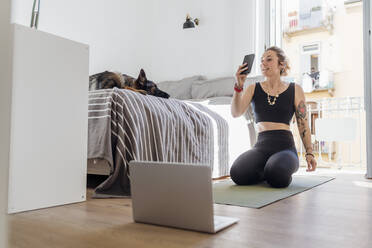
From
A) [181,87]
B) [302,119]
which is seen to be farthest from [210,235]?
[181,87]

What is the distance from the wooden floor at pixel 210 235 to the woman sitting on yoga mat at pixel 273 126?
1.65 ft

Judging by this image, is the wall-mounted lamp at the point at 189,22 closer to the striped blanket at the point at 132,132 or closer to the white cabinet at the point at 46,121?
the striped blanket at the point at 132,132

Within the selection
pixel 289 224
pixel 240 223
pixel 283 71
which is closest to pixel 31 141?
pixel 240 223

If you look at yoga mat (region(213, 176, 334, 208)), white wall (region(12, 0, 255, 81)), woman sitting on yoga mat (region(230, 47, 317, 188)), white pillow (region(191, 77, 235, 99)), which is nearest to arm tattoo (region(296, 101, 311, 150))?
woman sitting on yoga mat (region(230, 47, 317, 188))

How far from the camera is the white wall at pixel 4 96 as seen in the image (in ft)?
1.05

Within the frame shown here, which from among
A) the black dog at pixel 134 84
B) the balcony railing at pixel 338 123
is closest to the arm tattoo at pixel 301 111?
the black dog at pixel 134 84

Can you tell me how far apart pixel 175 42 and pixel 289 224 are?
3.68m

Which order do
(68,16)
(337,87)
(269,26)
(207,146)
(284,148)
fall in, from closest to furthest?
(284,148) < (207,146) < (269,26) < (68,16) < (337,87)

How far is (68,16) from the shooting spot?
14.0 feet

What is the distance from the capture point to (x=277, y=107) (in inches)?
93.3

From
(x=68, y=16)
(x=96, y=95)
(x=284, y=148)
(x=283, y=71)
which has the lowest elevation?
(x=284, y=148)

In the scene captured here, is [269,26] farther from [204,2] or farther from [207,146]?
[207,146]

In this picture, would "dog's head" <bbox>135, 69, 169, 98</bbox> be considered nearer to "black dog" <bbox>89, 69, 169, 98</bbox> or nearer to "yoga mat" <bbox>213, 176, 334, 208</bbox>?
"black dog" <bbox>89, 69, 169, 98</bbox>

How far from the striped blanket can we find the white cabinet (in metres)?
0.18
